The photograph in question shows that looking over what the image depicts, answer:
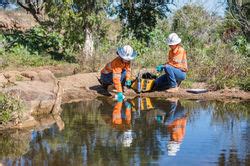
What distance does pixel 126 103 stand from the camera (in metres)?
10.6

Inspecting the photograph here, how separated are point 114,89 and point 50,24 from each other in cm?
1445

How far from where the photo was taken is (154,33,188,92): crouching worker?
11.5m

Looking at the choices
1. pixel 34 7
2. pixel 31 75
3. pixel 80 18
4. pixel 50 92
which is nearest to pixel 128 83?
pixel 31 75

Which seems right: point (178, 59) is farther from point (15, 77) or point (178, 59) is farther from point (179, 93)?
point (15, 77)

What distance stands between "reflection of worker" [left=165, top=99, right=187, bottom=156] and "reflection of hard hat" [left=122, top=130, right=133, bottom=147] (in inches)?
22.2

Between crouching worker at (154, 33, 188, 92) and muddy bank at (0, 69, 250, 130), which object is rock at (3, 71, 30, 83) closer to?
muddy bank at (0, 69, 250, 130)

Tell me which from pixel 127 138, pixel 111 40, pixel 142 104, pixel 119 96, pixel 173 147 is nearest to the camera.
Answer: pixel 173 147

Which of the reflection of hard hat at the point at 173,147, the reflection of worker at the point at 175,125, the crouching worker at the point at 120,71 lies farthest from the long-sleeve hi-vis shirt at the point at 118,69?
the reflection of hard hat at the point at 173,147

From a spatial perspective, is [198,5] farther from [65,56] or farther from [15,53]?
[15,53]

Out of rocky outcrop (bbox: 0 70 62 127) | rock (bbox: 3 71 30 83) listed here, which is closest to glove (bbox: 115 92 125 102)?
rocky outcrop (bbox: 0 70 62 127)

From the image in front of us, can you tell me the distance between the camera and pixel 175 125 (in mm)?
8148

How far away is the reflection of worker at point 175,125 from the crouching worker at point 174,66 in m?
1.03

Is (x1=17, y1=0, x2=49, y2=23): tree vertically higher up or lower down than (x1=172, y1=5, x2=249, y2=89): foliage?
higher up

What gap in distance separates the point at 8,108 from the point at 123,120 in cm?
208
